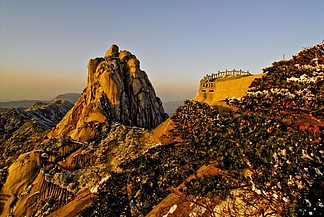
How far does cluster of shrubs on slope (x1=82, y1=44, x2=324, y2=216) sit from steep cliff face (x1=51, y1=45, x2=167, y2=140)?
29.7 metres

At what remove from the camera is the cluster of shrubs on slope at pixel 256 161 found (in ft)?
29.5

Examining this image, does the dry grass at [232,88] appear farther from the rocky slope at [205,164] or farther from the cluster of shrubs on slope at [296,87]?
the cluster of shrubs on slope at [296,87]

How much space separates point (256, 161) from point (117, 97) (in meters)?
45.8

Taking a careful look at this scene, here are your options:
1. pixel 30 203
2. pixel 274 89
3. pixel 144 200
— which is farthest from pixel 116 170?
pixel 274 89

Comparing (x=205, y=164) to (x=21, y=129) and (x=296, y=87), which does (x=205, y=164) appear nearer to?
(x=296, y=87)

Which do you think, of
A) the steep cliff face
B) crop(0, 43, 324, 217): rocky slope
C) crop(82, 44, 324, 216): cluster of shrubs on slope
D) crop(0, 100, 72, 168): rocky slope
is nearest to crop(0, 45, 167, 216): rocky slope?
crop(0, 43, 324, 217): rocky slope

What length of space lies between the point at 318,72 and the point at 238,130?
20.2 ft

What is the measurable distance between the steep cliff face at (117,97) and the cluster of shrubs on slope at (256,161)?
2966cm

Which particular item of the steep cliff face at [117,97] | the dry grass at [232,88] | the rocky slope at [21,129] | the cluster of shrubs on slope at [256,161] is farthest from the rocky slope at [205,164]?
the rocky slope at [21,129]

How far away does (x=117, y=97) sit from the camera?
179ft

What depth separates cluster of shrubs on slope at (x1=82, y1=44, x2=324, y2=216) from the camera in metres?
9.00

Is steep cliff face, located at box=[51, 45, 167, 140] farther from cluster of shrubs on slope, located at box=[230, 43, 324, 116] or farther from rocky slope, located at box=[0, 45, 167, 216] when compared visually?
cluster of shrubs on slope, located at box=[230, 43, 324, 116]

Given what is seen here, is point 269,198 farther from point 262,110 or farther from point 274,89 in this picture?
point 274,89

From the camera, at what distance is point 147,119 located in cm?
6125
